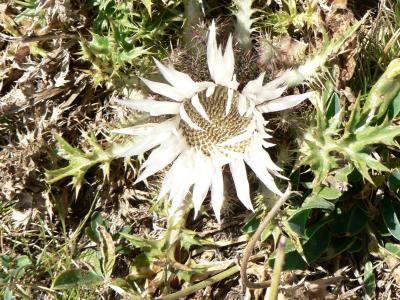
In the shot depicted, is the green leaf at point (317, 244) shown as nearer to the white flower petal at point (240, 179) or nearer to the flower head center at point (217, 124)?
the white flower petal at point (240, 179)

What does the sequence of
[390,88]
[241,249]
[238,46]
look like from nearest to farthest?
[390,88]
[238,46]
[241,249]

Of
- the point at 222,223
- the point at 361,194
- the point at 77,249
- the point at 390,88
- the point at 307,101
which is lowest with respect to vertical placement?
the point at 77,249

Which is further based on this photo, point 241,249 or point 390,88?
point 241,249

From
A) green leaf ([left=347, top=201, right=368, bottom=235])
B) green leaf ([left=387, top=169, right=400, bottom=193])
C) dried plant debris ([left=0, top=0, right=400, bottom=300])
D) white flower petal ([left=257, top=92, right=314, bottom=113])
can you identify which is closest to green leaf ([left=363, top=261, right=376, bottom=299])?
dried plant debris ([left=0, top=0, right=400, bottom=300])

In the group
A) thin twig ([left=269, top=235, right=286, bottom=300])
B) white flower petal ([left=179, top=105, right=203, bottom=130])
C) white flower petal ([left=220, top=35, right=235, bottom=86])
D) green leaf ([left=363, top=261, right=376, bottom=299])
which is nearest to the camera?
thin twig ([left=269, top=235, right=286, bottom=300])

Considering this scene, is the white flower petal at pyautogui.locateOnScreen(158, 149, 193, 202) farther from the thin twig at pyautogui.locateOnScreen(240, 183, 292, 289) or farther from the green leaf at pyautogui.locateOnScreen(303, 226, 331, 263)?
the green leaf at pyautogui.locateOnScreen(303, 226, 331, 263)

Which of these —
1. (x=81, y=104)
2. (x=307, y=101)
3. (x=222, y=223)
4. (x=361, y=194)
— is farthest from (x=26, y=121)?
(x=361, y=194)

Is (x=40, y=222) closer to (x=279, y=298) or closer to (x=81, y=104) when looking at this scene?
(x=81, y=104)
